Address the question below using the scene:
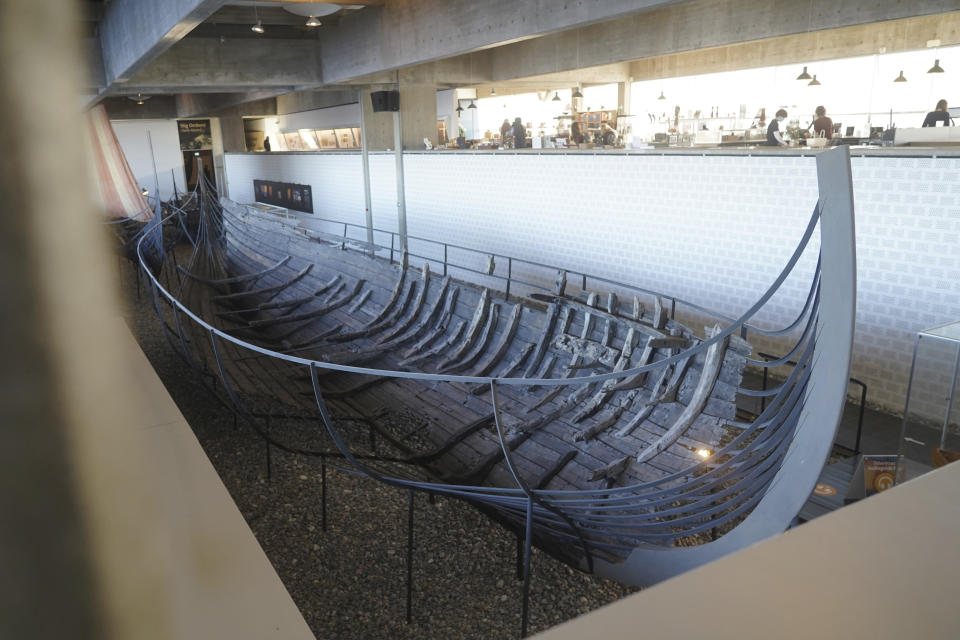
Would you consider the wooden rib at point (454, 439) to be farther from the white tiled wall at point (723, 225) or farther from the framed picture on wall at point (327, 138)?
the framed picture on wall at point (327, 138)

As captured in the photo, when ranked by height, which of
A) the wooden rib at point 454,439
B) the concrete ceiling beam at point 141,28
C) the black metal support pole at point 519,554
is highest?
the concrete ceiling beam at point 141,28

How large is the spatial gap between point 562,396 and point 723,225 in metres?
3.09

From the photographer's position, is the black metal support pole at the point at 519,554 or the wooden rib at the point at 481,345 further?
the wooden rib at the point at 481,345

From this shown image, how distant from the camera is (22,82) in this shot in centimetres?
29

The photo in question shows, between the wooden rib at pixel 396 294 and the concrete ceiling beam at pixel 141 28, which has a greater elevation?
the concrete ceiling beam at pixel 141 28

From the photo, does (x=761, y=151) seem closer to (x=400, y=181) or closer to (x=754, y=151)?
(x=754, y=151)

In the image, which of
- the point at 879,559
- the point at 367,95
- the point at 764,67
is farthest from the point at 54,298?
the point at 764,67

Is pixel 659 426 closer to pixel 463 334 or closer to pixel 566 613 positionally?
pixel 566 613

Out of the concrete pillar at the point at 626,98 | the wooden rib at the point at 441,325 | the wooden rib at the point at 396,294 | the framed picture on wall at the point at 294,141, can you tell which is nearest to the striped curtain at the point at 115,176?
the framed picture on wall at the point at 294,141

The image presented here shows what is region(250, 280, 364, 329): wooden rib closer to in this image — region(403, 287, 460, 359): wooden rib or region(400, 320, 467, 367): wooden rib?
region(403, 287, 460, 359): wooden rib

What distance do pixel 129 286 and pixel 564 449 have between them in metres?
11.0

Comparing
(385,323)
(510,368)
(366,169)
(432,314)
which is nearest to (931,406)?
(510,368)

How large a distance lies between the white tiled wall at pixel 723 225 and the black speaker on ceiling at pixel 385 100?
1.15 metres

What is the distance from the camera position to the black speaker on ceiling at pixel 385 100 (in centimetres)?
1172
